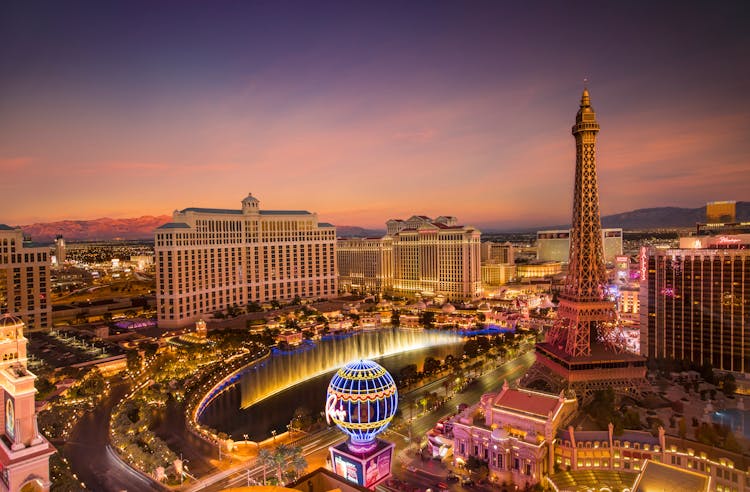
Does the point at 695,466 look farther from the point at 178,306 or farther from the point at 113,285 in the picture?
the point at 113,285

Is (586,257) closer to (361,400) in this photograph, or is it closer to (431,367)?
(431,367)

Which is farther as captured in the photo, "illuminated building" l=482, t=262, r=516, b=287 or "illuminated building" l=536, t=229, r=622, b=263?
"illuminated building" l=536, t=229, r=622, b=263

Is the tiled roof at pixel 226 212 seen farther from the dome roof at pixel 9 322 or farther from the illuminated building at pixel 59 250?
the illuminated building at pixel 59 250

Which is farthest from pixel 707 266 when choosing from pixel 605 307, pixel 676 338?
pixel 605 307

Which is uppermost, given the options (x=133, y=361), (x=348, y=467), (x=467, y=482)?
(x=348, y=467)

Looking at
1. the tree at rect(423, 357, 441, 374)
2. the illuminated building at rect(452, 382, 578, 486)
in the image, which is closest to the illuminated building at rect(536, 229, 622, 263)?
the tree at rect(423, 357, 441, 374)

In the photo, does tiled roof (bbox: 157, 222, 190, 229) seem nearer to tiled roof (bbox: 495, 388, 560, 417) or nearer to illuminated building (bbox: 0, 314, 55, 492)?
illuminated building (bbox: 0, 314, 55, 492)

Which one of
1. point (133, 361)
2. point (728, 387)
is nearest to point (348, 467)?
point (728, 387)
